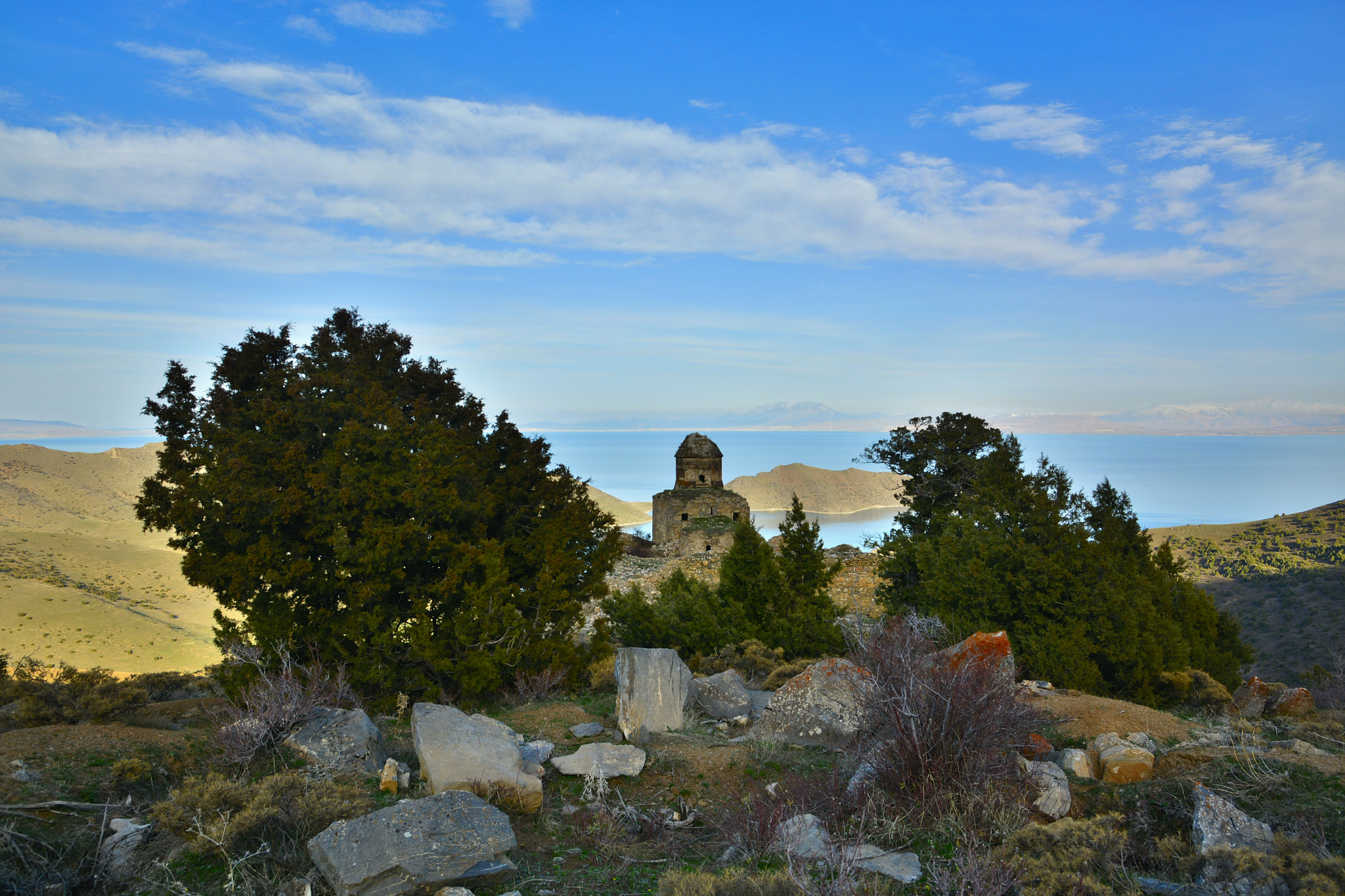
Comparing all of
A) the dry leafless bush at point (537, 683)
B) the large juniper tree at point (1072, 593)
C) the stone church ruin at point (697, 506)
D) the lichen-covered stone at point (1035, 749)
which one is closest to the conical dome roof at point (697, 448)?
the stone church ruin at point (697, 506)

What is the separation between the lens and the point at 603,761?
706 cm

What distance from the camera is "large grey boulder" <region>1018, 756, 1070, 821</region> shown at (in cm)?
567

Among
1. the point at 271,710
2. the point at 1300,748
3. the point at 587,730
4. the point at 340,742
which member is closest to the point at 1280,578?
the point at 1300,748

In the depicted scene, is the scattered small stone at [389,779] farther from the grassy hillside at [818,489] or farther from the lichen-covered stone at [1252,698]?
the grassy hillside at [818,489]

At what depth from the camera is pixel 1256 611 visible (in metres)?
27.2

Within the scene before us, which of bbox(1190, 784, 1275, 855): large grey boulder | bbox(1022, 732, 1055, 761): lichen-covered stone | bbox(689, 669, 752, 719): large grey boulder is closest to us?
bbox(1190, 784, 1275, 855): large grey boulder

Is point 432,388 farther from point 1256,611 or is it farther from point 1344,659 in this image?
point 1256,611

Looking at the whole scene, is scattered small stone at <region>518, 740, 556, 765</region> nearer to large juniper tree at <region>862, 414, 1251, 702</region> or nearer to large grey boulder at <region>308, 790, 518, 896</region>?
large grey boulder at <region>308, 790, 518, 896</region>

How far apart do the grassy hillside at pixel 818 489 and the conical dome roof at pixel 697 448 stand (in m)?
7.30

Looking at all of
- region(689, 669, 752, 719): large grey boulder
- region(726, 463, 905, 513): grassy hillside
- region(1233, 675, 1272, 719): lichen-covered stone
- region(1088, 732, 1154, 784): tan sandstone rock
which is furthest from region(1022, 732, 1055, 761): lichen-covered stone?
region(726, 463, 905, 513): grassy hillside

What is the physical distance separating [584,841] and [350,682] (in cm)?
547

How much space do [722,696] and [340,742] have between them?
486cm

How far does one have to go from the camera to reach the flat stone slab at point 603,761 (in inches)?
273

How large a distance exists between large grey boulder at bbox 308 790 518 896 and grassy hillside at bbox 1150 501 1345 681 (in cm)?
2149
